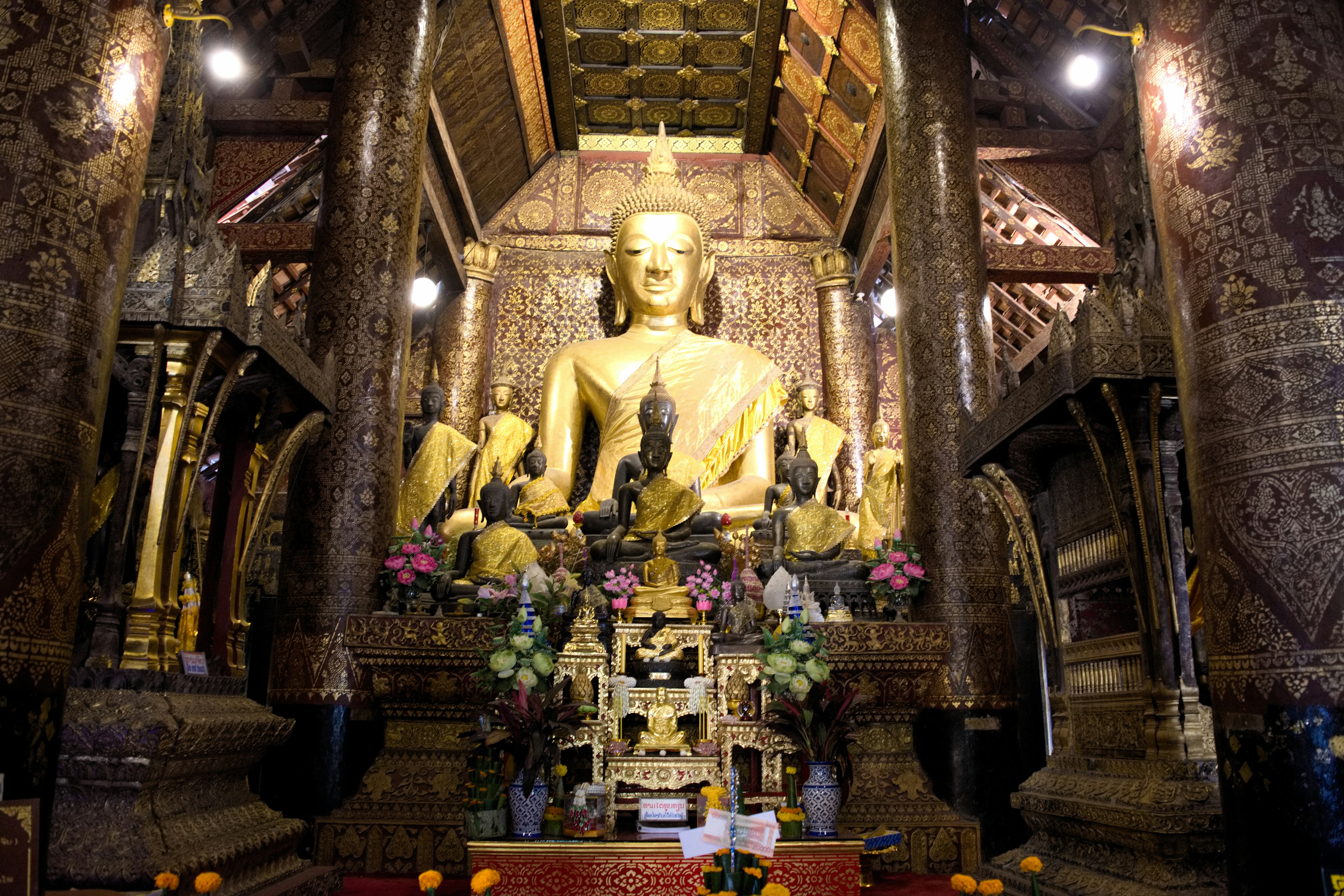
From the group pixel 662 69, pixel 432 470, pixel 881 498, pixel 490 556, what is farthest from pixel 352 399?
pixel 662 69

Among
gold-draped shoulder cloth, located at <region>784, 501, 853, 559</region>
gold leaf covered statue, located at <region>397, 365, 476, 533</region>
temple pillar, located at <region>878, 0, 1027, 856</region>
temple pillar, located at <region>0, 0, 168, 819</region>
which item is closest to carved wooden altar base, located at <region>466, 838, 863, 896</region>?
temple pillar, located at <region>0, 0, 168, 819</region>

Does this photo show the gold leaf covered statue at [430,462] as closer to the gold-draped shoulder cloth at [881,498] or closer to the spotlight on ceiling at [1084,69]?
the gold-draped shoulder cloth at [881,498]

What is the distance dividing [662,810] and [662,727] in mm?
689

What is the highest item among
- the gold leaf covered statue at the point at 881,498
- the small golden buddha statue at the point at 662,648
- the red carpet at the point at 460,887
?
the gold leaf covered statue at the point at 881,498

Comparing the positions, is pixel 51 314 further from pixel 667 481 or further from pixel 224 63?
pixel 224 63

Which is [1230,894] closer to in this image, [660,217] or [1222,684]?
[1222,684]

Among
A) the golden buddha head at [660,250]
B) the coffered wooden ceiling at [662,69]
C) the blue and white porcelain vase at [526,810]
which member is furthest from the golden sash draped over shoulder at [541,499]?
the coffered wooden ceiling at [662,69]

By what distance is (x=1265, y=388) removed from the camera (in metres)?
2.80

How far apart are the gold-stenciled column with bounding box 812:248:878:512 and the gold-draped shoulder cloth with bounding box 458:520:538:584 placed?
16.0ft

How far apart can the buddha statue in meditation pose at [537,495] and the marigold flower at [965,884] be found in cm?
601

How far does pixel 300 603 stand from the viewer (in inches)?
226

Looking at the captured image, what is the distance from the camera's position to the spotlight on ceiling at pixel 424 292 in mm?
10773

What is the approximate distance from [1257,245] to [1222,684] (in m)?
1.24

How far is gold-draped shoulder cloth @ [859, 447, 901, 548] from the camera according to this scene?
8375 mm
